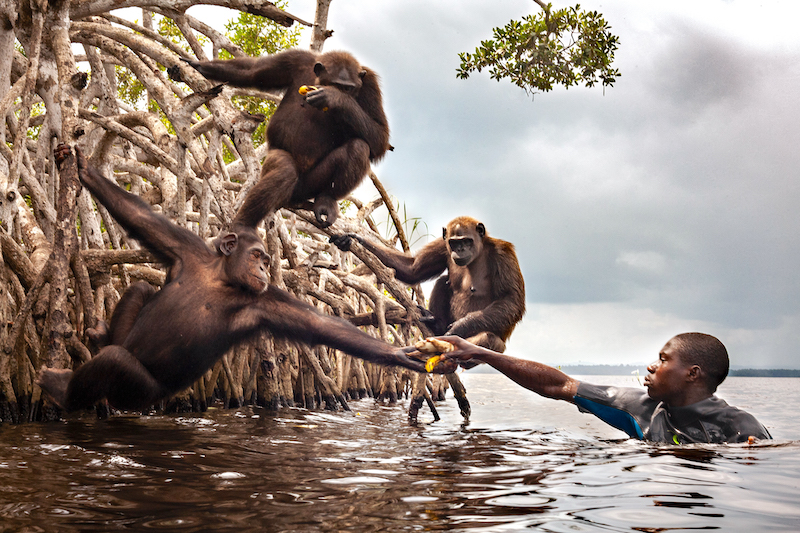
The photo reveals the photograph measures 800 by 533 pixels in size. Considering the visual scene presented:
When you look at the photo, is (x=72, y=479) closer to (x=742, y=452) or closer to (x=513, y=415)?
(x=742, y=452)

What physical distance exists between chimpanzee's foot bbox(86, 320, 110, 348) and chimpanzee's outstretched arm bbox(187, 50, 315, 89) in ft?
8.49

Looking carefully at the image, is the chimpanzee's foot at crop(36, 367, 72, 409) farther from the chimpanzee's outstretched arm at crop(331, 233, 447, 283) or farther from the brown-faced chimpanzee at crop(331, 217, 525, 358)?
the chimpanzee's outstretched arm at crop(331, 233, 447, 283)

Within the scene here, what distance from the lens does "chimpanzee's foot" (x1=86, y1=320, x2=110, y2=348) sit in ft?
17.9

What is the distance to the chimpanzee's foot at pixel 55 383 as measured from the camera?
15.6 ft

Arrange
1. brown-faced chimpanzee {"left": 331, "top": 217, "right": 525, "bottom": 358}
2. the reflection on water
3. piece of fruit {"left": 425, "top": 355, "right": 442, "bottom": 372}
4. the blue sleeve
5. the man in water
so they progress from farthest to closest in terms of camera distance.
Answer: brown-faced chimpanzee {"left": 331, "top": 217, "right": 525, "bottom": 358}
the blue sleeve
the man in water
piece of fruit {"left": 425, "top": 355, "right": 442, "bottom": 372}
the reflection on water

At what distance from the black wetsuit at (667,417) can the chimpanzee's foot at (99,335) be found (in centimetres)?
391

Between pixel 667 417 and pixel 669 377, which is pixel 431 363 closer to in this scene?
pixel 669 377

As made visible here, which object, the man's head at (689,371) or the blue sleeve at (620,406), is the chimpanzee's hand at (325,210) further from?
the man's head at (689,371)

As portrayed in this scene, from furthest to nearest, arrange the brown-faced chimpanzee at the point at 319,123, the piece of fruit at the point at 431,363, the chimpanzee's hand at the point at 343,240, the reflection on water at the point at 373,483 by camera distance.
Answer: the chimpanzee's hand at the point at 343,240
the brown-faced chimpanzee at the point at 319,123
the piece of fruit at the point at 431,363
the reflection on water at the point at 373,483

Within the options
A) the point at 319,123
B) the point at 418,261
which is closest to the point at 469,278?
the point at 418,261

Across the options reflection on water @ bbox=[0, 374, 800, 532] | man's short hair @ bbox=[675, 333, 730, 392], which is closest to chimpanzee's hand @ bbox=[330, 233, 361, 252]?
reflection on water @ bbox=[0, 374, 800, 532]

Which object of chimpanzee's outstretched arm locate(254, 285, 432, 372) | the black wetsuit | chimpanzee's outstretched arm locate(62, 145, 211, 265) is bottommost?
the black wetsuit

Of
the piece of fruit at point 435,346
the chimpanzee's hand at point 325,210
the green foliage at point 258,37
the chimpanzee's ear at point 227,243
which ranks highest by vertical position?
the green foliage at point 258,37

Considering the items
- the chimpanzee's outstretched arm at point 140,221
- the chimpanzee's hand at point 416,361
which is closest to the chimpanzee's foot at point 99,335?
the chimpanzee's outstretched arm at point 140,221
